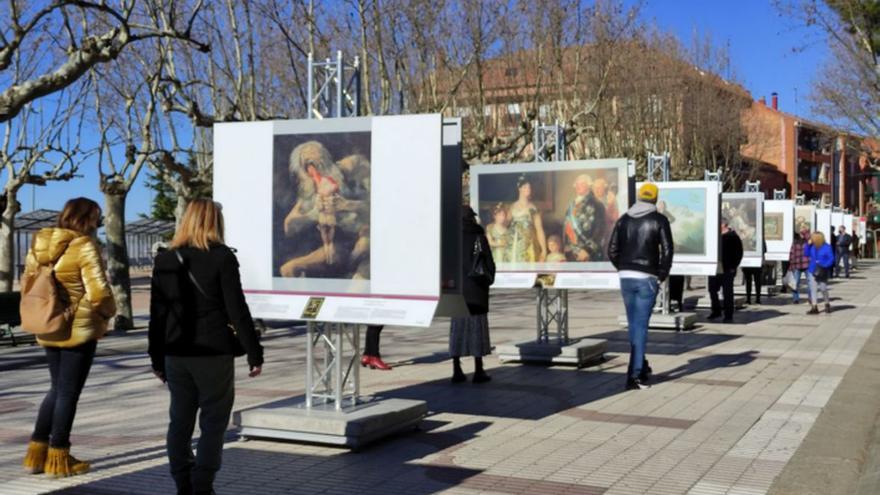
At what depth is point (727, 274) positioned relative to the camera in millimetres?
18547

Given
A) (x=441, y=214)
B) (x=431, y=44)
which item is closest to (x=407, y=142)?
(x=441, y=214)

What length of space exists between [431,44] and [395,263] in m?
17.8

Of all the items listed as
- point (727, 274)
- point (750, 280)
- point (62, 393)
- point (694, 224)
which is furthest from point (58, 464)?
point (750, 280)

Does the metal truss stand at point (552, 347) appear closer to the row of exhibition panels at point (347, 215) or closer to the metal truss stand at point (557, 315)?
the metal truss stand at point (557, 315)

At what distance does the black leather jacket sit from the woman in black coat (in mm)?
1311

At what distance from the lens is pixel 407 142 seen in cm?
700

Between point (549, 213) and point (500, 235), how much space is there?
2.15ft

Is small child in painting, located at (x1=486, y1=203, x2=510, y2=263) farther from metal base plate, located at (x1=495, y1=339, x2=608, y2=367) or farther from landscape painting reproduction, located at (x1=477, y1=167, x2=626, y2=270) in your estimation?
metal base plate, located at (x1=495, y1=339, x2=608, y2=367)

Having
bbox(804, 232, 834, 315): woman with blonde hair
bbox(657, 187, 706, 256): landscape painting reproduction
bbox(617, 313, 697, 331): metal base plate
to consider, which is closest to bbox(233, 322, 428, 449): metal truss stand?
bbox(617, 313, 697, 331): metal base plate

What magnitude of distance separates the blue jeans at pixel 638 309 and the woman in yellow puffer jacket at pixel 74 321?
17.1ft

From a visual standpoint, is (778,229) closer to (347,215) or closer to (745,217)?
(745,217)

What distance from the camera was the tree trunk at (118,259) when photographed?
17.8 metres

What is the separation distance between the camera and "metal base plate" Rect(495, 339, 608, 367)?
1143 centimetres

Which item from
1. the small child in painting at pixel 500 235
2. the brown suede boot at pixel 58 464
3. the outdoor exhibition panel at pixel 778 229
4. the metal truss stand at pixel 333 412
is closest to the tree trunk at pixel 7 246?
the small child in painting at pixel 500 235
